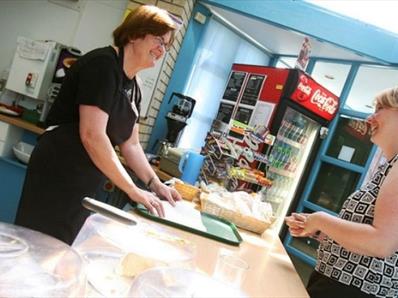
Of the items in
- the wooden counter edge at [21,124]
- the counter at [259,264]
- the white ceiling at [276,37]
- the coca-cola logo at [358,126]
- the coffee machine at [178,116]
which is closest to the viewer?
the counter at [259,264]

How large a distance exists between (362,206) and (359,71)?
158 inches

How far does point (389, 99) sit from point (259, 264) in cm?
79

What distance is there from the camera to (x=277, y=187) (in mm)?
4816

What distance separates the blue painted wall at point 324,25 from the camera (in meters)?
4.10

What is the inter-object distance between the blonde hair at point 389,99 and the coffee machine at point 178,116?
102 inches

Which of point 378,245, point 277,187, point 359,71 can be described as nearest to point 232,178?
point 378,245

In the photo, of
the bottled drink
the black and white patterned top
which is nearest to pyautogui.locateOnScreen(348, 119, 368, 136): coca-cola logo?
the bottled drink

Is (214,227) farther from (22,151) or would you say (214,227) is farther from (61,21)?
(61,21)

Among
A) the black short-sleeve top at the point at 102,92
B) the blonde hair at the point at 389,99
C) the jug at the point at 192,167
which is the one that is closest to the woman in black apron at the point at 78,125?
the black short-sleeve top at the point at 102,92

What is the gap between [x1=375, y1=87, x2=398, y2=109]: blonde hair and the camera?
1.42 m

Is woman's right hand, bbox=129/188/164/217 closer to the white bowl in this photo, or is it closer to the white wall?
the white bowl

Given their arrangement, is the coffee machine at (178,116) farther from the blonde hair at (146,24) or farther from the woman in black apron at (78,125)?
the blonde hair at (146,24)

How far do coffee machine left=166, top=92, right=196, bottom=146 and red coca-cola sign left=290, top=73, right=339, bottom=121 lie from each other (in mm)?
1085

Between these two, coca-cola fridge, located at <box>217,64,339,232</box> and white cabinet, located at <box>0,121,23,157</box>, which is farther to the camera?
coca-cola fridge, located at <box>217,64,339,232</box>
